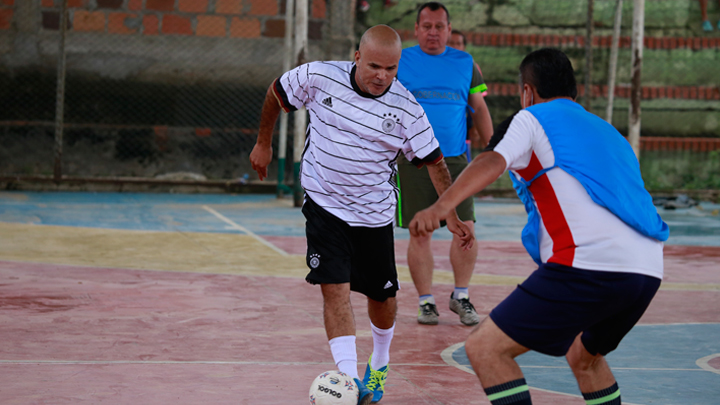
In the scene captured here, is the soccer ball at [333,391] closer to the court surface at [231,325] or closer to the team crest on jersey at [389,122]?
the court surface at [231,325]

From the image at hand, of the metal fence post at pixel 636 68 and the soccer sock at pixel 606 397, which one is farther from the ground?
the metal fence post at pixel 636 68

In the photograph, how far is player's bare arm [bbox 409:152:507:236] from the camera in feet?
9.09

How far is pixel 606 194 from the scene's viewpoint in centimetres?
284

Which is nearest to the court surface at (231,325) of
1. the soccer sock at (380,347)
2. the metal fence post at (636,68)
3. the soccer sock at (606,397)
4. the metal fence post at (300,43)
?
the soccer sock at (380,347)

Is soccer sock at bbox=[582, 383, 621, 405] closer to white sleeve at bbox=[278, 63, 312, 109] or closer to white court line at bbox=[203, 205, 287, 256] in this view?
white sleeve at bbox=[278, 63, 312, 109]

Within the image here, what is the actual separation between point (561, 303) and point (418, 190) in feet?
10.2

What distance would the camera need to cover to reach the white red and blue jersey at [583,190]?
284 centimetres

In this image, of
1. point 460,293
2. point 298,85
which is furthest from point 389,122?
point 460,293

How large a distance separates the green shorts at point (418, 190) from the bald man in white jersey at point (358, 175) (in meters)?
Result: 1.86

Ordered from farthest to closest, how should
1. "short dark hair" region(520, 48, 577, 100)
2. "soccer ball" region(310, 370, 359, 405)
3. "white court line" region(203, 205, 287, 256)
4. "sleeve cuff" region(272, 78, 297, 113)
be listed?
"white court line" region(203, 205, 287, 256) → "sleeve cuff" region(272, 78, 297, 113) → "soccer ball" region(310, 370, 359, 405) → "short dark hair" region(520, 48, 577, 100)

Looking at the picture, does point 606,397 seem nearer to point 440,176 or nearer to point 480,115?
point 440,176

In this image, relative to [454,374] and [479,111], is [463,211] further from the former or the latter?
[454,374]

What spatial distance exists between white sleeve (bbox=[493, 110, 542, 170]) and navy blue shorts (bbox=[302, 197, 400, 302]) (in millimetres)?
1122

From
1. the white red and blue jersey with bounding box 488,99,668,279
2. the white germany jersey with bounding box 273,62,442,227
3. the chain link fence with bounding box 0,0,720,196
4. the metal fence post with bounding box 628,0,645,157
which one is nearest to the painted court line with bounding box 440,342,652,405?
the white germany jersey with bounding box 273,62,442,227
